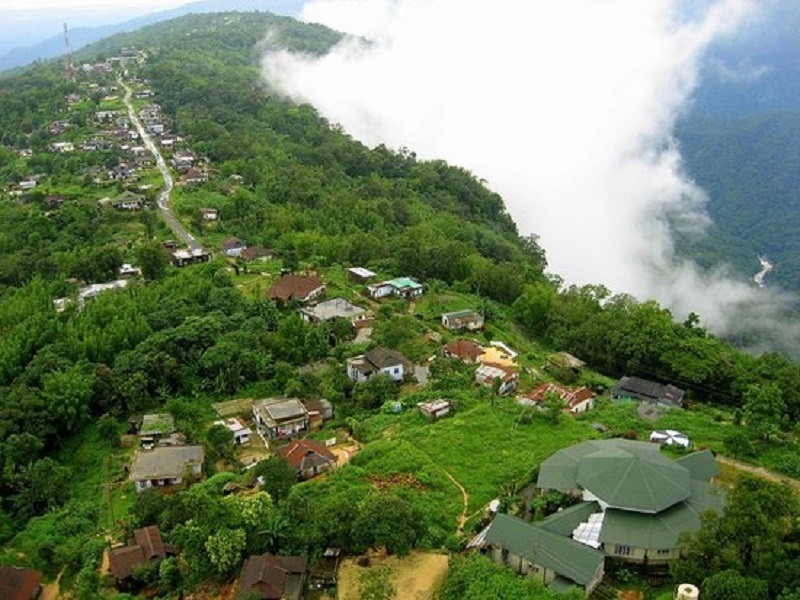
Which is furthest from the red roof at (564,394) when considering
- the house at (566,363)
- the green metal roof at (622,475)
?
the green metal roof at (622,475)

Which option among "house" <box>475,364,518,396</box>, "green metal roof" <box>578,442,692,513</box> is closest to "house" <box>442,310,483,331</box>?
"house" <box>475,364,518,396</box>

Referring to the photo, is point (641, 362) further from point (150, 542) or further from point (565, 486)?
point (150, 542)

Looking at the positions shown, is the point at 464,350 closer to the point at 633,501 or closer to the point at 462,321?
the point at 462,321

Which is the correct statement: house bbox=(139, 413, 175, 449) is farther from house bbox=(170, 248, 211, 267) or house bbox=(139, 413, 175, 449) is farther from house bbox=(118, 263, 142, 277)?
house bbox=(170, 248, 211, 267)

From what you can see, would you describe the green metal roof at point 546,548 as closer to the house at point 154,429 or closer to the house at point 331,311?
the house at point 154,429

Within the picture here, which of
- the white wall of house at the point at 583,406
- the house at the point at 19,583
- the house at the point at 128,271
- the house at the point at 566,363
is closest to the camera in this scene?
the house at the point at 19,583

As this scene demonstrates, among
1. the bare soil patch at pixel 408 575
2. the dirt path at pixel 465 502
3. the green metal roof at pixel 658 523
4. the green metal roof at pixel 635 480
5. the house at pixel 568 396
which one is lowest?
the house at pixel 568 396
